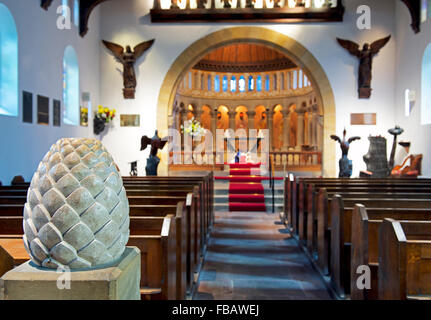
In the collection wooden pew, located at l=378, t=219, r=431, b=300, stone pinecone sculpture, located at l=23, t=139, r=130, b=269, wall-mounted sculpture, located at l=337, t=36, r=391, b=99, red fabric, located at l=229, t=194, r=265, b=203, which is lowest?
red fabric, located at l=229, t=194, r=265, b=203

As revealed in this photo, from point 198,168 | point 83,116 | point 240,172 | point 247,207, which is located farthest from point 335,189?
point 198,168

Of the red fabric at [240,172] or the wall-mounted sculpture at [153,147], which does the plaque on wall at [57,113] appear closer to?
the wall-mounted sculpture at [153,147]

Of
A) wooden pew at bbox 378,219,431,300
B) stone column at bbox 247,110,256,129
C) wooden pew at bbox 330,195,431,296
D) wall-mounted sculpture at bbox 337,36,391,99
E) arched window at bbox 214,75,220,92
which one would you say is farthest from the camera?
stone column at bbox 247,110,256,129

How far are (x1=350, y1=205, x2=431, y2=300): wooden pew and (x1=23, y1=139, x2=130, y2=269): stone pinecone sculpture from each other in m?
2.39

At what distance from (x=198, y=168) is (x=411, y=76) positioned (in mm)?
6822

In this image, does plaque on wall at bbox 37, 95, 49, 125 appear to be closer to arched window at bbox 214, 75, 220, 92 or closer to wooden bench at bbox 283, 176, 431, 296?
wooden bench at bbox 283, 176, 431, 296


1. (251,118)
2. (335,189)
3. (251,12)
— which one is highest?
(251,12)

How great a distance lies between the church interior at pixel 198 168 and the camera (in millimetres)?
1062

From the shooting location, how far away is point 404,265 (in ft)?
7.41

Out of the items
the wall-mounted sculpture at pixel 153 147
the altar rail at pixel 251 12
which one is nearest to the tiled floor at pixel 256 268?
the wall-mounted sculpture at pixel 153 147

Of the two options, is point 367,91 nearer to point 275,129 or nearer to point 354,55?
point 354,55

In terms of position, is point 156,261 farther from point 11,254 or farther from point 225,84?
point 225,84

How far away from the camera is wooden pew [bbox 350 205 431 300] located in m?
2.99

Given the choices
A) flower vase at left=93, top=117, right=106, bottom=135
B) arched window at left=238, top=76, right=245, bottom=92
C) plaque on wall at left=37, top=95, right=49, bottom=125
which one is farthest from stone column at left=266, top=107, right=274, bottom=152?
plaque on wall at left=37, top=95, right=49, bottom=125
